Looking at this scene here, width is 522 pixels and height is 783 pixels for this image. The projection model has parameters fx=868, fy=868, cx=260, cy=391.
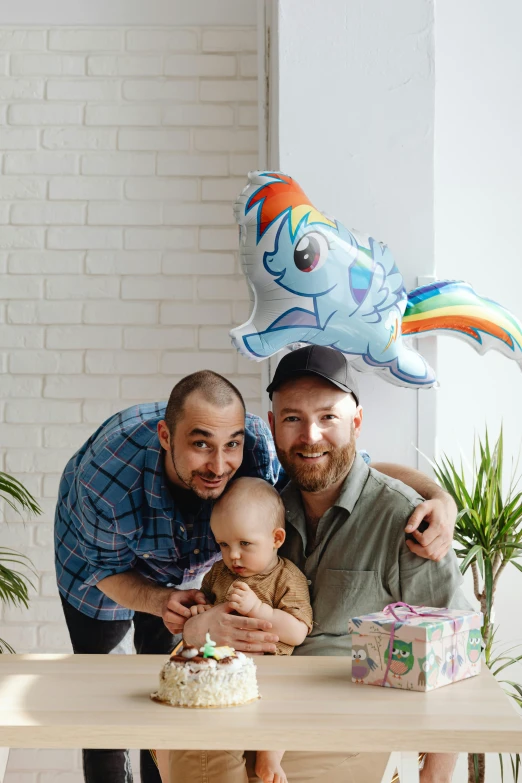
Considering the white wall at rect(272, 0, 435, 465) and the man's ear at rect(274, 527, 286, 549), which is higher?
the white wall at rect(272, 0, 435, 465)

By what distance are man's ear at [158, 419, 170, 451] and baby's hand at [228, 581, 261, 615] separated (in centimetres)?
42

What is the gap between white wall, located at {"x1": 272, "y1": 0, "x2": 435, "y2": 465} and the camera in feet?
7.88

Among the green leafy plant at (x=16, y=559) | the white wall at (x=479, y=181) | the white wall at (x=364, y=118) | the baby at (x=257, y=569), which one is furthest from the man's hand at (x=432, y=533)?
the green leafy plant at (x=16, y=559)

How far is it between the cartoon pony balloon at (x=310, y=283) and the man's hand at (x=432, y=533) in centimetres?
47

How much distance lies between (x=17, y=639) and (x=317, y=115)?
217 cm

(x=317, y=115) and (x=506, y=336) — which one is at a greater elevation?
(x=317, y=115)

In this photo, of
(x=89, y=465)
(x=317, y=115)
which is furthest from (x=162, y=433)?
(x=317, y=115)

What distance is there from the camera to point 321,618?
1731mm

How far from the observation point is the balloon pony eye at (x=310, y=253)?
1921 millimetres

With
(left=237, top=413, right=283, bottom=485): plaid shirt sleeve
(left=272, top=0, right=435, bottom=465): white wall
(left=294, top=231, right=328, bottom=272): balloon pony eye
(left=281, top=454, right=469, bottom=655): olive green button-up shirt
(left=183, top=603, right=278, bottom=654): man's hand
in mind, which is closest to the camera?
(left=183, top=603, right=278, bottom=654): man's hand

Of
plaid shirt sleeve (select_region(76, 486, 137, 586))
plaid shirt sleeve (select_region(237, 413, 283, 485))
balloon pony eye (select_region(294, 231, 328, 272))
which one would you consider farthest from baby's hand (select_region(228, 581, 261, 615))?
balloon pony eye (select_region(294, 231, 328, 272))

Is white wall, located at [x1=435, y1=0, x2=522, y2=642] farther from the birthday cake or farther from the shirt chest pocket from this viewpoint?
the birthday cake

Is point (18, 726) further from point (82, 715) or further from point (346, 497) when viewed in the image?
point (346, 497)

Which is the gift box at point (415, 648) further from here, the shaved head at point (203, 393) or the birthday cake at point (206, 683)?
the shaved head at point (203, 393)
